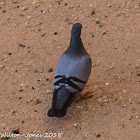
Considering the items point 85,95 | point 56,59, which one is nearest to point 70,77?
point 85,95

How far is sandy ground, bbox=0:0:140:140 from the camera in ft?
12.0

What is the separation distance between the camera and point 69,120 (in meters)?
3.71

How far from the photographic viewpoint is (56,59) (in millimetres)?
4531

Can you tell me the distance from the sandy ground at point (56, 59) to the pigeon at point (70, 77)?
30cm

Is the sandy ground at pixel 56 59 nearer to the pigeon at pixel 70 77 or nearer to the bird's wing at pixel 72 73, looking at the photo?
the pigeon at pixel 70 77

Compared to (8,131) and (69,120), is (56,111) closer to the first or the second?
(69,120)

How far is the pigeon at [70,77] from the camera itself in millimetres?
3463

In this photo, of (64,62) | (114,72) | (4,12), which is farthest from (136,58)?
(4,12)

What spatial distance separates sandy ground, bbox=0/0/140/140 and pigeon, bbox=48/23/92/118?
30 cm

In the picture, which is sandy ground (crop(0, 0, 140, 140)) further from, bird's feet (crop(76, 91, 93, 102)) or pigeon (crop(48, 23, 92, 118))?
pigeon (crop(48, 23, 92, 118))

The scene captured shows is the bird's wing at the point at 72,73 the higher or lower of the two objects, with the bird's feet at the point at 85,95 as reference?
higher

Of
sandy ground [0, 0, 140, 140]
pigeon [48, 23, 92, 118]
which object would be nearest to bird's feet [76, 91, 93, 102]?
sandy ground [0, 0, 140, 140]

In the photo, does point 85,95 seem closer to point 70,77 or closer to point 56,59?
point 70,77

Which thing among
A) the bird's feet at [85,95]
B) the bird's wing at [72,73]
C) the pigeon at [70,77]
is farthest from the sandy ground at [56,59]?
the bird's wing at [72,73]
